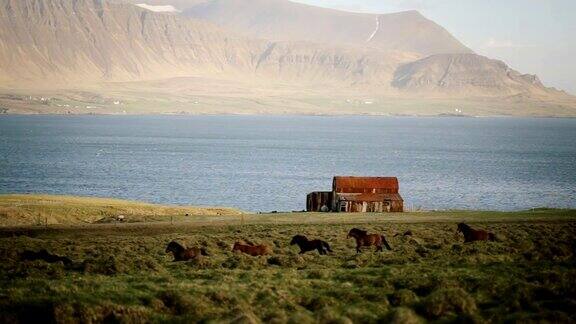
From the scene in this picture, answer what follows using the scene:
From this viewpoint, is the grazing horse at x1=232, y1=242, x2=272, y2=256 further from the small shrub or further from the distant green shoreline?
the distant green shoreline

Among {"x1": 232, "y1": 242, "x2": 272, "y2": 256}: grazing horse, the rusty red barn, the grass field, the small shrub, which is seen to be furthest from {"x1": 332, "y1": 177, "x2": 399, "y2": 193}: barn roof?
the small shrub

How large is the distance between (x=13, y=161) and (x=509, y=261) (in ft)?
409

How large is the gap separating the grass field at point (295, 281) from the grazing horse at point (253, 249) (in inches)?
21.6

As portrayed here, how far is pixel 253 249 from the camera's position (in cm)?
3200

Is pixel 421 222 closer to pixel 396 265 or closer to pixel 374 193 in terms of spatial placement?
pixel 374 193

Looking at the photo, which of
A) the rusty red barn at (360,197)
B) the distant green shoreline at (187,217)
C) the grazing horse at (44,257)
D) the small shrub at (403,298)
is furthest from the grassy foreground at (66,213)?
the small shrub at (403,298)

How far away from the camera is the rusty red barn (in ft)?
198

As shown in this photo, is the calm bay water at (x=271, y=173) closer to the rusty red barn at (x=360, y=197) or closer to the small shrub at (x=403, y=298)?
the rusty red barn at (x=360, y=197)

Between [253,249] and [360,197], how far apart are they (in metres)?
29.5

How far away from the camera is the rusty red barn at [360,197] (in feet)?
198

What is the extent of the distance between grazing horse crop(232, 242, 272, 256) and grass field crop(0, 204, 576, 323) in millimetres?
548

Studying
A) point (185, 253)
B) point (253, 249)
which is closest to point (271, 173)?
point (253, 249)

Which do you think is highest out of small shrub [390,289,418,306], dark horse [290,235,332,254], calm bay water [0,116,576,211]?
small shrub [390,289,418,306]

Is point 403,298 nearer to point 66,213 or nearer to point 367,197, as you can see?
point 66,213
